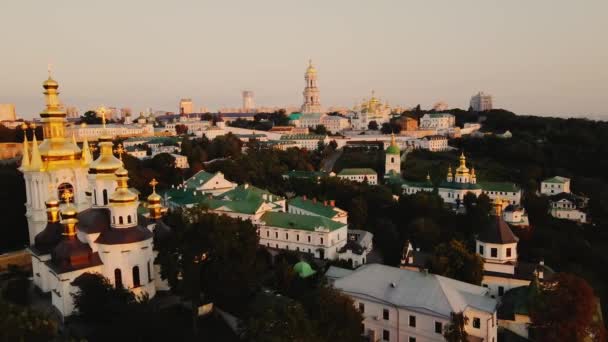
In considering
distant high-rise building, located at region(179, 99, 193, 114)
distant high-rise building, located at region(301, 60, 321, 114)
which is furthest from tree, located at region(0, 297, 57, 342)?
distant high-rise building, located at region(179, 99, 193, 114)

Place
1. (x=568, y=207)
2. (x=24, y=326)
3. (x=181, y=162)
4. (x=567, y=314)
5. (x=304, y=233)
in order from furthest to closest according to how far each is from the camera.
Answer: (x=181, y=162), (x=568, y=207), (x=304, y=233), (x=567, y=314), (x=24, y=326)

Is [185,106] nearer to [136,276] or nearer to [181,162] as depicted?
[181,162]

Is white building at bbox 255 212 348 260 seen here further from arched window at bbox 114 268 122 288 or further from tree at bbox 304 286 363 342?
tree at bbox 304 286 363 342

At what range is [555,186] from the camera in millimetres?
53031

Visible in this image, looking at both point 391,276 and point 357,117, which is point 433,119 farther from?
point 391,276

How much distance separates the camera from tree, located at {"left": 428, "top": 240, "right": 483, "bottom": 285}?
1986 cm

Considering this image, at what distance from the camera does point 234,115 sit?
126 metres

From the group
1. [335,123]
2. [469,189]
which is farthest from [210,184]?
[335,123]

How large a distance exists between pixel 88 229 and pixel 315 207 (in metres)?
16.6

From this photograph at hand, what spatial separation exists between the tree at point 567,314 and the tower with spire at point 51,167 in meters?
20.7

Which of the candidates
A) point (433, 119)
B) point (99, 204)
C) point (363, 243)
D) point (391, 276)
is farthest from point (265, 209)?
point (433, 119)

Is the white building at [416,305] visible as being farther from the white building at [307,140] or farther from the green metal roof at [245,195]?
the white building at [307,140]

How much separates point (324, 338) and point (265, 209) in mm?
18362

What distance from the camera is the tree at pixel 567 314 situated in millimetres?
14578
